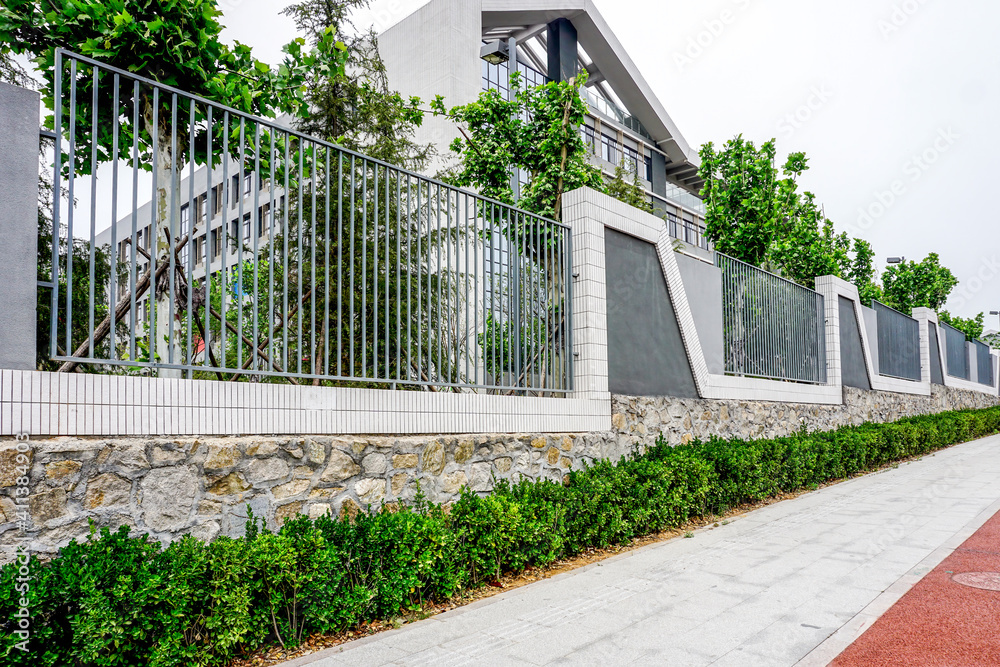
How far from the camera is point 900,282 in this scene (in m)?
30.0

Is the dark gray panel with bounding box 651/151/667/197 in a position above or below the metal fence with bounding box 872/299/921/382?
above

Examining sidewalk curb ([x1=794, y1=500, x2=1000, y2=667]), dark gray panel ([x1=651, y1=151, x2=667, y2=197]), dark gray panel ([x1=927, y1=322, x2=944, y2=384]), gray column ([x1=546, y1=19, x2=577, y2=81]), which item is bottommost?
sidewalk curb ([x1=794, y1=500, x2=1000, y2=667])

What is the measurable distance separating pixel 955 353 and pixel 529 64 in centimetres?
2270

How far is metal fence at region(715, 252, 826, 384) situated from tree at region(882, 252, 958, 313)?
17.0m

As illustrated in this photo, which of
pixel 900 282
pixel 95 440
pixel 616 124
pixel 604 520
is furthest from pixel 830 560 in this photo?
pixel 616 124

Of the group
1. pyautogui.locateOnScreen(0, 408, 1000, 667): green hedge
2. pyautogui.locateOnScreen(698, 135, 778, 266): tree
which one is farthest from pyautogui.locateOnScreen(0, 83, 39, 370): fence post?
pyautogui.locateOnScreen(698, 135, 778, 266): tree

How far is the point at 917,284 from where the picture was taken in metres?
29.6

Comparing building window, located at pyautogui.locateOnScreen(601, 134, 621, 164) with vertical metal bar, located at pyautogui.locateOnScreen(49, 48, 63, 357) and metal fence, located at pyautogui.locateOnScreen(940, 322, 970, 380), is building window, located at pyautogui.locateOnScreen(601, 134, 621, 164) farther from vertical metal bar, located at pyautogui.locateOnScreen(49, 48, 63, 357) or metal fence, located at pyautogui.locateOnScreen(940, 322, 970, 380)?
vertical metal bar, located at pyautogui.locateOnScreen(49, 48, 63, 357)

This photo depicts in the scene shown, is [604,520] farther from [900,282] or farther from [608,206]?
[900,282]

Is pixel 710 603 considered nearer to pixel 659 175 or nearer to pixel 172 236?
pixel 172 236

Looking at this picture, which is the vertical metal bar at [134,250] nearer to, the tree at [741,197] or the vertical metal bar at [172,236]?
the vertical metal bar at [172,236]

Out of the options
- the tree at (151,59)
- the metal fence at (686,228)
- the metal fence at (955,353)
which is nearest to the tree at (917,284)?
the metal fence at (955,353)

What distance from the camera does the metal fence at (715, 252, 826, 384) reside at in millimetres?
12016

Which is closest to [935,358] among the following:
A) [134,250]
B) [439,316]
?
[439,316]
